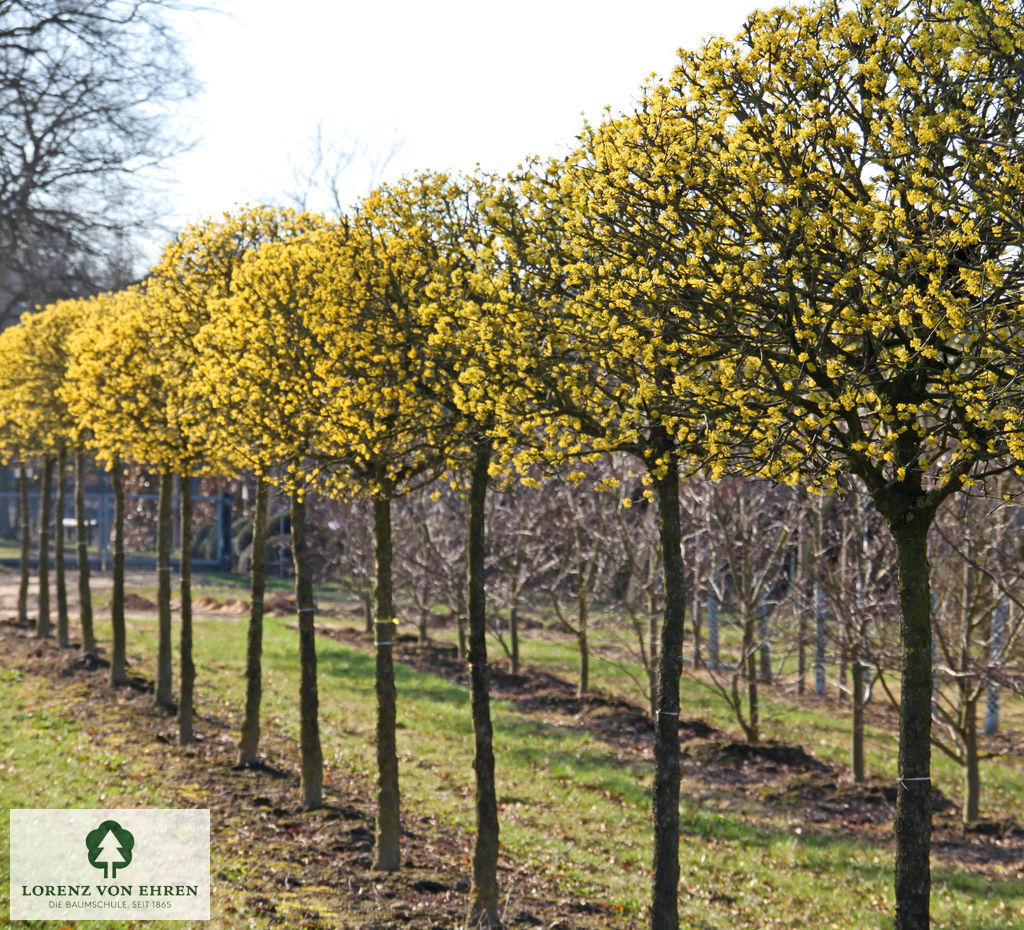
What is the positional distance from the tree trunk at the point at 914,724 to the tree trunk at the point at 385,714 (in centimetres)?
440

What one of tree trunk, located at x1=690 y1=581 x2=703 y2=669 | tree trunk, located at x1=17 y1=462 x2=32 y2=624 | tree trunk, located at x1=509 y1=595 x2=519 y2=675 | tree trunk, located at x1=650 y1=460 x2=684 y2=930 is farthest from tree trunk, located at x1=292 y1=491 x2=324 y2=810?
tree trunk, located at x1=17 y1=462 x2=32 y2=624

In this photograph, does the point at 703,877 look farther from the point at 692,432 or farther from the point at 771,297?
the point at 771,297

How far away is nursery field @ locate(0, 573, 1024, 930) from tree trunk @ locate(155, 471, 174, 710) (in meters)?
0.47

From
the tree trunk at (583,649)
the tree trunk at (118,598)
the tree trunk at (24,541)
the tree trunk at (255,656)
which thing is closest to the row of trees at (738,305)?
the tree trunk at (255,656)

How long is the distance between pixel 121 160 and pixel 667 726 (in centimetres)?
2340

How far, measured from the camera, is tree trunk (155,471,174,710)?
1377 centimetres

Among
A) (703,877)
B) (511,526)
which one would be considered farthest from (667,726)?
(511,526)

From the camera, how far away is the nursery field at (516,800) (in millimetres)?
8594

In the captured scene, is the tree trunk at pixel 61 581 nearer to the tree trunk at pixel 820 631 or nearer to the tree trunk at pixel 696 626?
the tree trunk at pixel 696 626

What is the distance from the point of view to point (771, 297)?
554cm

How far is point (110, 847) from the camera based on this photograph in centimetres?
820

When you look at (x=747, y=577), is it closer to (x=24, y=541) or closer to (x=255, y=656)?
(x=255, y=656)

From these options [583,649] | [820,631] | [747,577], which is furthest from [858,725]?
[583,649]

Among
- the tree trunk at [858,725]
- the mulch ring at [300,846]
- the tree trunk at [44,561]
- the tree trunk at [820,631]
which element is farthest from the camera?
the tree trunk at [44,561]
